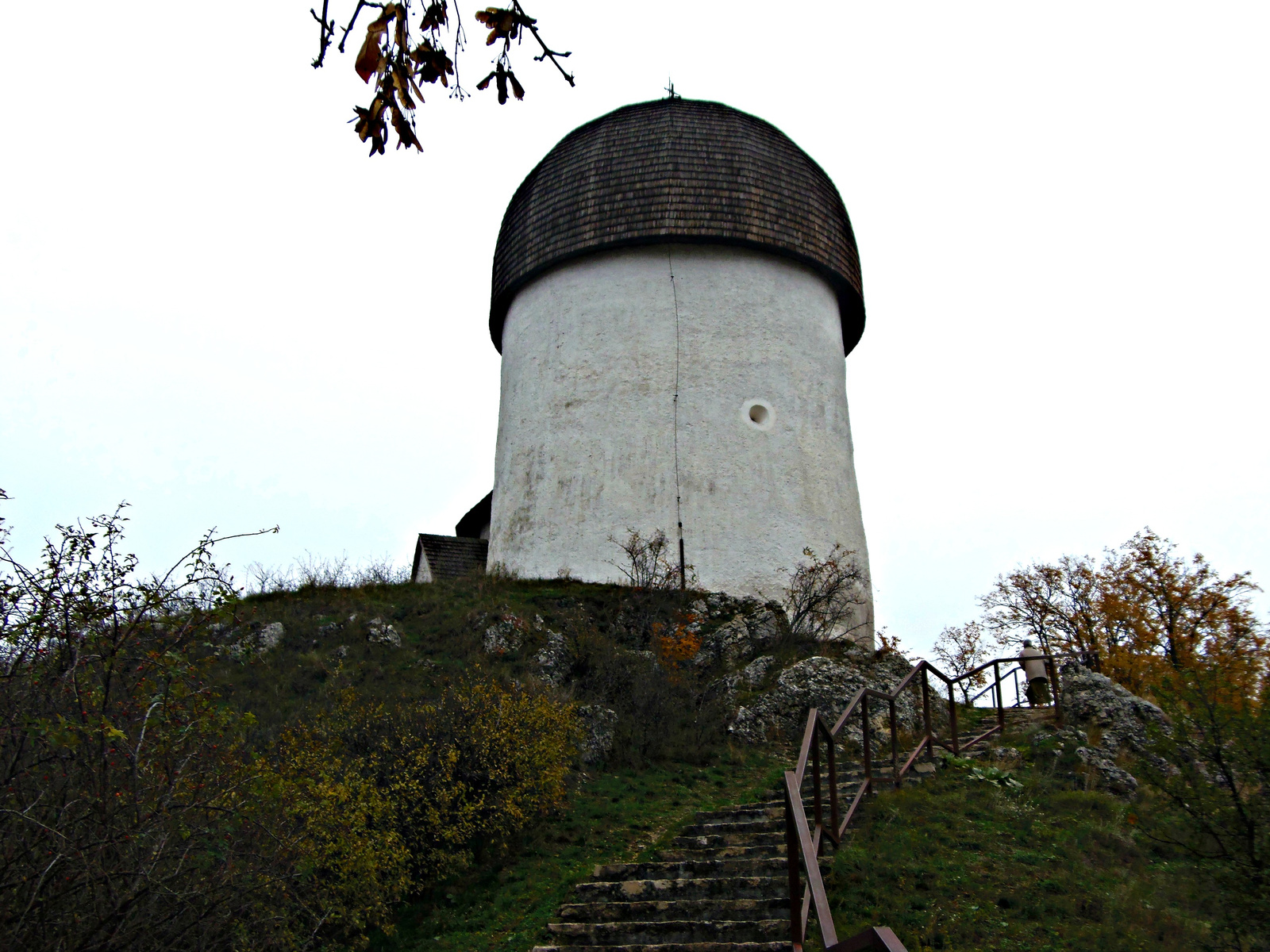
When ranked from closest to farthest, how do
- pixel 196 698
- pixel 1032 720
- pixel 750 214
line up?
pixel 196 698, pixel 1032 720, pixel 750 214

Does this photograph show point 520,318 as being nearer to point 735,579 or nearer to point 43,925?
point 735,579

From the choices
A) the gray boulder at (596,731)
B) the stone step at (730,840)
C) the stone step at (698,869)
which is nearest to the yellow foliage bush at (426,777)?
the gray boulder at (596,731)

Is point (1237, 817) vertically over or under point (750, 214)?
under

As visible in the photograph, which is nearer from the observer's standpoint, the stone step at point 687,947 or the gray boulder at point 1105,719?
the stone step at point 687,947

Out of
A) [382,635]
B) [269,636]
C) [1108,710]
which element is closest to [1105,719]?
[1108,710]

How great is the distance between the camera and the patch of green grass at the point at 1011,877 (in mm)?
6137

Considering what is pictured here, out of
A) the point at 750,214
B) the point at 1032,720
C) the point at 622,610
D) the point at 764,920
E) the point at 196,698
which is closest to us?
the point at 196,698

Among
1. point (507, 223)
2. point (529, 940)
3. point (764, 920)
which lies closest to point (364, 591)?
point (507, 223)

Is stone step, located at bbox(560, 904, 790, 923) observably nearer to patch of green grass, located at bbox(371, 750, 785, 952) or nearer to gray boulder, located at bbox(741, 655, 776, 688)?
patch of green grass, located at bbox(371, 750, 785, 952)

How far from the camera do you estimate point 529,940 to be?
273 inches

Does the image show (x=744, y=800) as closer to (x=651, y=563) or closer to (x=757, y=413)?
(x=651, y=563)

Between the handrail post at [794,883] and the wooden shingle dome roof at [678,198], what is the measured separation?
1235 centimetres

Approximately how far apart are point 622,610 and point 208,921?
31.3ft

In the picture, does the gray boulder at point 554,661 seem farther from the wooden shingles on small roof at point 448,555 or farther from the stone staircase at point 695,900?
the wooden shingles on small roof at point 448,555
